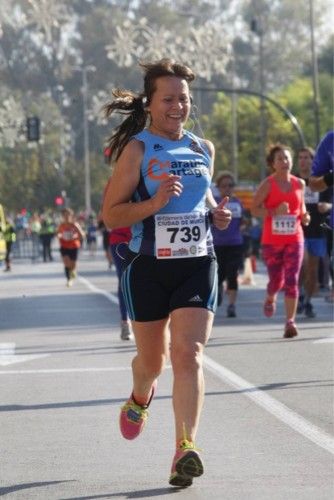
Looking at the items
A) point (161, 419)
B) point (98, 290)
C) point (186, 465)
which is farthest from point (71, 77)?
point (186, 465)

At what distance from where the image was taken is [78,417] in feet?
31.8

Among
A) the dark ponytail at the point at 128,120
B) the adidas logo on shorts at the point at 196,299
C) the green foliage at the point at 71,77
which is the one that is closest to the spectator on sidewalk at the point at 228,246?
the dark ponytail at the point at 128,120

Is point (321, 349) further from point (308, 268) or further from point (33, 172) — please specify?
point (33, 172)

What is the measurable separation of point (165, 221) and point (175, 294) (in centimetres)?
33

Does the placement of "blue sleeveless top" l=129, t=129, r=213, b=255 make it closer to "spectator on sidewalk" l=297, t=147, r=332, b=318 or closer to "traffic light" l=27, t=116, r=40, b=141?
"spectator on sidewalk" l=297, t=147, r=332, b=318

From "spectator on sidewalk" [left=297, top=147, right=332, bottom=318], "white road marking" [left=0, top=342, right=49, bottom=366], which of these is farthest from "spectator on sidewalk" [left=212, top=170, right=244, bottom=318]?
"white road marking" [left=0, top=342, right=49, bottom=366]

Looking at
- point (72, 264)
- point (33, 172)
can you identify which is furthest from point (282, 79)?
point (72, 264)

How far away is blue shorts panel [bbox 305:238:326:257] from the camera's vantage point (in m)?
19.4

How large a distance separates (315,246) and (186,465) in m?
12.6

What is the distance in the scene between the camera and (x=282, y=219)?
1589cm

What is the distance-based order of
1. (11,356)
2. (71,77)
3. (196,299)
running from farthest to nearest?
(71,77) → (11,356) → (196,299)

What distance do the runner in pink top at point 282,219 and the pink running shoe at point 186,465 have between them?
339 inches

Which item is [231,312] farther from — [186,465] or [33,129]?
[33,129]

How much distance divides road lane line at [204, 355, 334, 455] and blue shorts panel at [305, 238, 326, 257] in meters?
6.49
